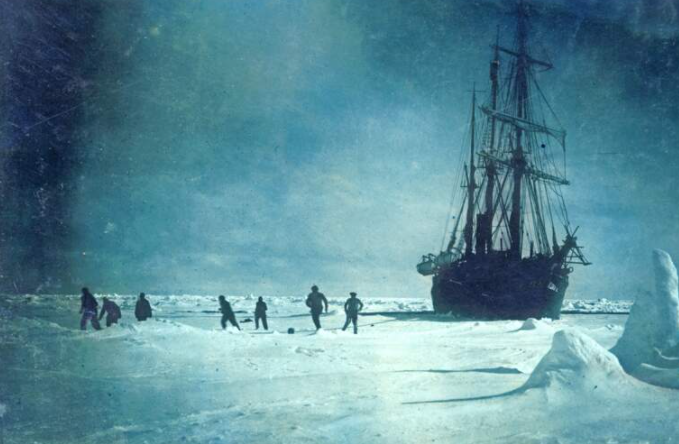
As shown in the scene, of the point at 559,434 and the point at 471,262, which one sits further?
the point at 471,262

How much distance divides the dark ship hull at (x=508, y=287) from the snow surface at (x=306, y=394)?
24753 mm

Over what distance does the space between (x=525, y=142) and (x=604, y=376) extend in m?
36.8

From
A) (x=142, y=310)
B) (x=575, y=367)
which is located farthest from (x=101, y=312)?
(x=575, y=367)

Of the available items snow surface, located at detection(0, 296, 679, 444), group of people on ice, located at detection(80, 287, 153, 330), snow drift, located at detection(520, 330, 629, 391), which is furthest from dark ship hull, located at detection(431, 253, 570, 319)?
snow drift, located at detection(520, 330, 629, 391)

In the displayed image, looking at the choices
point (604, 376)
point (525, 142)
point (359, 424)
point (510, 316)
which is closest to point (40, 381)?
point (359, 424)

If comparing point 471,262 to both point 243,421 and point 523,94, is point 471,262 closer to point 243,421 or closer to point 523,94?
point 523,94

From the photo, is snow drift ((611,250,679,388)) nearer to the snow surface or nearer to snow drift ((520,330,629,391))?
snow drift ((520,330,629,391))

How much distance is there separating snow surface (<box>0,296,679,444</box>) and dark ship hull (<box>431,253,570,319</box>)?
2475cm

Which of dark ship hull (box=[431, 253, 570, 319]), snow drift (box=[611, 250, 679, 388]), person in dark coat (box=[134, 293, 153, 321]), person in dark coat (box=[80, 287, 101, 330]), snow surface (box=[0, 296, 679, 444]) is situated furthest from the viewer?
dark ship hull (box=[431, 253, 570, 319])

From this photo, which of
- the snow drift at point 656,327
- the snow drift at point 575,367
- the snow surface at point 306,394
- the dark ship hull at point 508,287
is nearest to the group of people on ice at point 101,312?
the snow surface at point 306,394

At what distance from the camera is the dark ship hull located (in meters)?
34.0

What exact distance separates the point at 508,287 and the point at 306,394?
29806mm

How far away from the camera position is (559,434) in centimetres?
523

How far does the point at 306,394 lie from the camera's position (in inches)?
284
